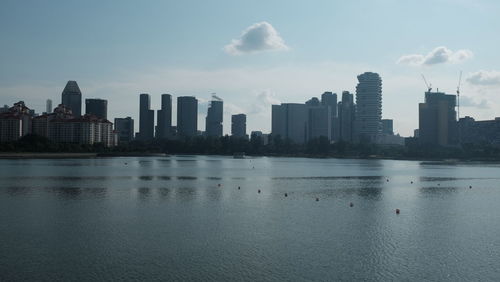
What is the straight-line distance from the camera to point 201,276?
66.1 ft

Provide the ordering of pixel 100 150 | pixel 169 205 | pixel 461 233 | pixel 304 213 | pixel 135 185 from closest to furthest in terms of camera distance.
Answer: pixel 461 233, pixel 304 213, pixel 169 205, pixel 135 185, pixel 100 150

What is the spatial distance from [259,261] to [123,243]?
24.5 feet

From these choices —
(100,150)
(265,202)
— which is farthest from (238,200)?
(100,150)

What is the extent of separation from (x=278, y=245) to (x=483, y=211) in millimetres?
23045

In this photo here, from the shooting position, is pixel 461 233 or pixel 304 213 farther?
pixel 304 213

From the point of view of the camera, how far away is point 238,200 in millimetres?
44438

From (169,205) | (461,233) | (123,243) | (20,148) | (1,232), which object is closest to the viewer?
(123,243)

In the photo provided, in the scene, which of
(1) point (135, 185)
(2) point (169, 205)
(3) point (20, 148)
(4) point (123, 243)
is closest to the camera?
(4) point (123, 243)

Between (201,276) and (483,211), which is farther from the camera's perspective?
(483,211)

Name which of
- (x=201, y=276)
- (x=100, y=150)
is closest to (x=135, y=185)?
(x=201, y=276)

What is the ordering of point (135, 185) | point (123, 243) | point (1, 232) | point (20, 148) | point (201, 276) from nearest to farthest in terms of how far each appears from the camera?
point (201, 276)
point (123, 243)
point (1, 232)
point (135, 185)
point (20, 148)

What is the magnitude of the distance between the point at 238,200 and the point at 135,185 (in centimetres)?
1735

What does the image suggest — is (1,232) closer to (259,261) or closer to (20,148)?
(259,261)

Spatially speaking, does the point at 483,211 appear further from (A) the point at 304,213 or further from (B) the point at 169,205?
(B) the point at 169,205
